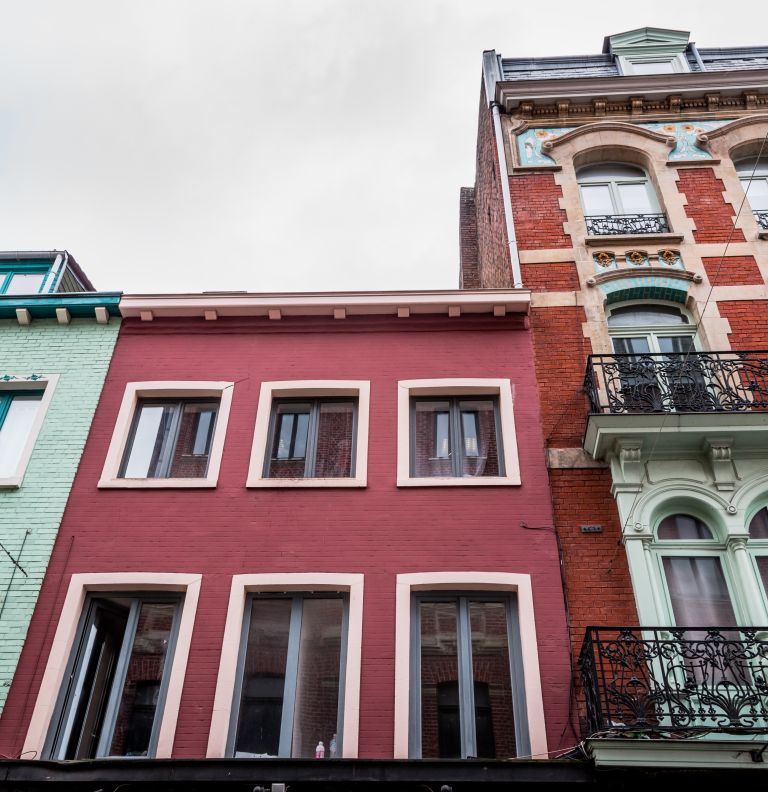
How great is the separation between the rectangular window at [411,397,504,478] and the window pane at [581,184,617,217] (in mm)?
4717

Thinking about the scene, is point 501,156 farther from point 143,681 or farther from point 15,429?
point 143,681

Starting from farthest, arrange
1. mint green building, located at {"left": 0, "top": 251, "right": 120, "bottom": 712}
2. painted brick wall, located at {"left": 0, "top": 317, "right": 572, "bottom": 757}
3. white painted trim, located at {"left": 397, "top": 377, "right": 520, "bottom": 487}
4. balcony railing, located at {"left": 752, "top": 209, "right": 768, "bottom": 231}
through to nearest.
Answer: balcony railing, located at {"left": 752, "top": 209, "right": 768, "bottom": 231} < white painted trim, located at {"left": 397, "top": 377, "right": 520, "bottom": 487} < mint green building, located at {"left": 0, "top": 251, "right": 120, "bottom": 712} < painted brick wall, located at {"left": 0, "top": 317, "right": 572, "bottom": 757}

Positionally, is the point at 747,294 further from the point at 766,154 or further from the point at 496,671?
the point at 496,671

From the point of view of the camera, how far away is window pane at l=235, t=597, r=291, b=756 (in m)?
8.48

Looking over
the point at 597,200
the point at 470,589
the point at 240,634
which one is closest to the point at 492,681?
the point at 470,589

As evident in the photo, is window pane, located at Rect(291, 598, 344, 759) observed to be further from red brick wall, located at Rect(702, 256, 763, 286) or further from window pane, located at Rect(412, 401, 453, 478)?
red brick wall, located at Rect(702, 256, 763, 286)

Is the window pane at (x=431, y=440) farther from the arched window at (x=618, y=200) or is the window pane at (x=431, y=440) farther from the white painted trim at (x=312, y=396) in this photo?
the arched window at (x=618, y=200)

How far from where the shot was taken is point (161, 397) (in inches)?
453

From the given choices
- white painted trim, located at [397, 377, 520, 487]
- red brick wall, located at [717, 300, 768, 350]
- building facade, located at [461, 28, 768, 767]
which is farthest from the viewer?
red brick wall, located at [717, 300, 768, 350]

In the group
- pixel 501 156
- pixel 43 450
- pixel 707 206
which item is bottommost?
pixel 43 450

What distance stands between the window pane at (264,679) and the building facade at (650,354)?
11.5 ft

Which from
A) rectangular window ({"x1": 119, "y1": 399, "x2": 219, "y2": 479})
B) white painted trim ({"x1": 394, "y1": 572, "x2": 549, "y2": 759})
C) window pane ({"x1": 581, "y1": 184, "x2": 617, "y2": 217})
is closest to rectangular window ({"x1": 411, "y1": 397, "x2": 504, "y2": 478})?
white painted trim ({"x1": 394, "y1": 572, "x2": 549, "y2": 759})

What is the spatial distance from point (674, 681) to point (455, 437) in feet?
14.3

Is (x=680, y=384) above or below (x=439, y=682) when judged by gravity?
above
